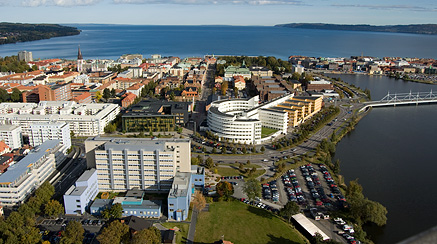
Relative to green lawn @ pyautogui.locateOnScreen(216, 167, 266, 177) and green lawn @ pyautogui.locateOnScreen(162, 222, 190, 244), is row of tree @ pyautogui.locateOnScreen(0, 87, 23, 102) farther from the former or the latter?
green lawn @ pyautogui.locateOnScreen(162, 222, 190, 244)

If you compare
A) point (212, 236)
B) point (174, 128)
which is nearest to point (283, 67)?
point (174, 128)

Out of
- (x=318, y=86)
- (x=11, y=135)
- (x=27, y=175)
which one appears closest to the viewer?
(x=27, y=175)

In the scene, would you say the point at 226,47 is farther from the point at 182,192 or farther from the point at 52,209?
the point at 52,209

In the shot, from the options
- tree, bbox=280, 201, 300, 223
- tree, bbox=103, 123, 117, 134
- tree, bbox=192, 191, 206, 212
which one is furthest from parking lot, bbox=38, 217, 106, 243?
tree, bbox=103, 123, 117, 134

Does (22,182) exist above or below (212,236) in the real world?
above

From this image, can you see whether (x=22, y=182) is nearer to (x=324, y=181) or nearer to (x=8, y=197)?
(x=8, y=197)

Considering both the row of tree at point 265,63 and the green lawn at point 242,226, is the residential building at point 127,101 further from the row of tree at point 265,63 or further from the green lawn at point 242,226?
the row of tree at point 265,63

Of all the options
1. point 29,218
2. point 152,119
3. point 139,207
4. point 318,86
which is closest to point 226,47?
point 318,86
